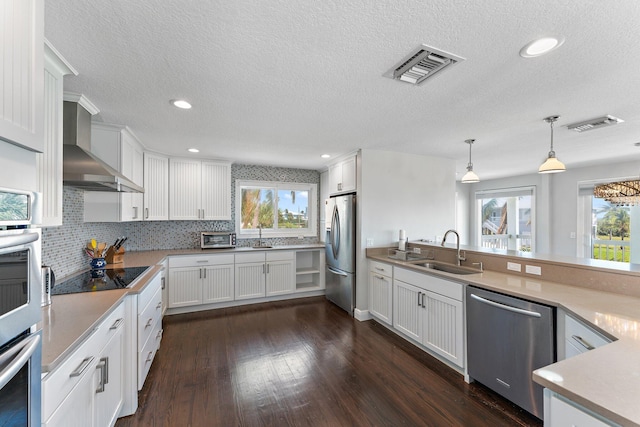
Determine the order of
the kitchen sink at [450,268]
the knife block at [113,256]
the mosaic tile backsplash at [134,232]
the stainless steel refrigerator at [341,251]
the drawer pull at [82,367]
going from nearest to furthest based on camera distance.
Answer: the drawer pull at [82,367], the mosaic tile backsplash at [134,232], the kitchen sink at [450,268], the knife block at [113,256], the stainless steel refrigerator at [341,251]

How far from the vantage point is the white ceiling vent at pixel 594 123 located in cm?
251

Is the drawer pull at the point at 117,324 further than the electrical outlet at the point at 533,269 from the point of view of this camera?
No

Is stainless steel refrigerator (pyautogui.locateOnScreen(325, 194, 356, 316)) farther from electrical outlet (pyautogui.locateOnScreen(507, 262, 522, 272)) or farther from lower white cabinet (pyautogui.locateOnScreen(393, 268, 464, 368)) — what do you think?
electrical outlet (pyautogui.locateOnScreen(507, 262, 522, 272))

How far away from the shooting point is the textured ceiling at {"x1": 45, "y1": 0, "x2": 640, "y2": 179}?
125 cm

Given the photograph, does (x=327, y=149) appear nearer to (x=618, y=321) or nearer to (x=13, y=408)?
(x=618, y=321)

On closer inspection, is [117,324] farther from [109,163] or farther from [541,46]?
[541,46]

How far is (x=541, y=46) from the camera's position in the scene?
1.46 meters

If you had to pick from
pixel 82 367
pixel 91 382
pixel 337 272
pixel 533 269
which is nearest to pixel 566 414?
pixel 533 269

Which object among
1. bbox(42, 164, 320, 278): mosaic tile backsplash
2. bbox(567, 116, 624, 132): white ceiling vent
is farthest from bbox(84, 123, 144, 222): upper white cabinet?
bbox(567, 116, 624, 132): white ceiling vent

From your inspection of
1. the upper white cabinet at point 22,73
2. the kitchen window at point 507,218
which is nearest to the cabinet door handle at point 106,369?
the upper white cabinet at point 22,73

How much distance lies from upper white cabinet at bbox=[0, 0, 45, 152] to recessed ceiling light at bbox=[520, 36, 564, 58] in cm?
219

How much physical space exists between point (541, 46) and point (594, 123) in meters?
1.86

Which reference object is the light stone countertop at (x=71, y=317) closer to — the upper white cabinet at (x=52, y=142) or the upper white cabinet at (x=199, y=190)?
the upper white cabinet at (x=52, y=142)

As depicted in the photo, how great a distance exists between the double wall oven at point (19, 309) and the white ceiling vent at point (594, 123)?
13.2ft
